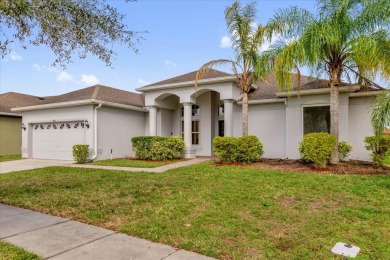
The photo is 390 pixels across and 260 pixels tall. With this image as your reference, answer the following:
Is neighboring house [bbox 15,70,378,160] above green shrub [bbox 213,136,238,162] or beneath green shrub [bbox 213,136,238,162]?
above

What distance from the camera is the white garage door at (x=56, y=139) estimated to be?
50.3ft

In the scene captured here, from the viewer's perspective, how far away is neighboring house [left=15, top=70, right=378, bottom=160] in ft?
39.6

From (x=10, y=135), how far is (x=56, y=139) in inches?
256

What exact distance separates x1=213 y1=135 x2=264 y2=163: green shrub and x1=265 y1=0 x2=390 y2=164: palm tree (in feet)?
9.69

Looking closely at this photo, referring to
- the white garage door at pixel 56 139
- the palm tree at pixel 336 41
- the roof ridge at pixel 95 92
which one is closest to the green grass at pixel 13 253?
the palm tree at pixel 336 41

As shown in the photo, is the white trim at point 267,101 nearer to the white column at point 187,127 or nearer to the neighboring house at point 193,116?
the neighboring house at point 193,116

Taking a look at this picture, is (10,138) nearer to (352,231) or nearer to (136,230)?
(136,230)

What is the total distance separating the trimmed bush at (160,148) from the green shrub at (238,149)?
321cm

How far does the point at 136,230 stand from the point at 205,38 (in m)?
12.9

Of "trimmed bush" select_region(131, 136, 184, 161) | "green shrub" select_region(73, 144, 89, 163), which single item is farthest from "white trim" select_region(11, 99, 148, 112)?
"trimmed bush" select_region(131, 136, 184, 161)

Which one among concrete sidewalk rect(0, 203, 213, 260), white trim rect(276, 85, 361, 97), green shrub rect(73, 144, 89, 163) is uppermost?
white trim rect(276, 85, 361, 97)

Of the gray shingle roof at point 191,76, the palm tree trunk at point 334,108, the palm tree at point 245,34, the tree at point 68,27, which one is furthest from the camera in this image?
the gray shingle roof at point 191,76

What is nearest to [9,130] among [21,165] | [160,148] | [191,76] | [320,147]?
[21,165]

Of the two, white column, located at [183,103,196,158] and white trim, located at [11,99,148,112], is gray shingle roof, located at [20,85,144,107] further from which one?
white column, located at [183,103,196,158]
